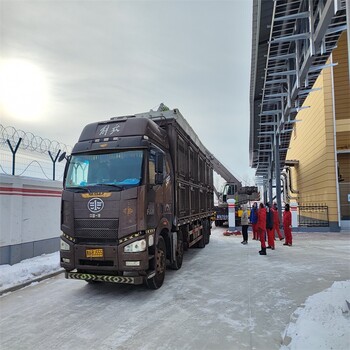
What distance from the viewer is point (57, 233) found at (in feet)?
33.3

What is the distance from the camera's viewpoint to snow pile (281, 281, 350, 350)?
380 cm

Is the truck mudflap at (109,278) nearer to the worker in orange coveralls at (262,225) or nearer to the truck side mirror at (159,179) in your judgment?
the truck side mirror at (159,179)

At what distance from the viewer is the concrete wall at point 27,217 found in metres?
7.99

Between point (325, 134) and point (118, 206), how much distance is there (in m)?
16.1

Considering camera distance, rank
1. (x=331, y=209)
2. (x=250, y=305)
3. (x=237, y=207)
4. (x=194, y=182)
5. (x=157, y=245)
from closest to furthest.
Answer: (x=250, y=305) → (x=157, y=245) → (x=194, y=182) → (x=331, y=209) → (x=237, y=207)

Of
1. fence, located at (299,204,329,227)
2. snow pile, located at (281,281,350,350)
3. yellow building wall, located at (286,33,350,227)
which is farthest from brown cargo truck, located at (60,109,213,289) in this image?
yellow building wall, located at (286,33,350,227)

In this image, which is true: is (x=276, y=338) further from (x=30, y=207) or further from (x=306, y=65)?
(x=306, y=65)

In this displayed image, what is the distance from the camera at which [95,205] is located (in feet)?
18.9

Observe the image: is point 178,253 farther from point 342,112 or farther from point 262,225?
point 342,112

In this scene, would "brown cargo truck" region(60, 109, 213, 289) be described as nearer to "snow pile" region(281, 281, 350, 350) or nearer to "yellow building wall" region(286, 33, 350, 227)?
"snow pile" region(281, 281, 350, 350)

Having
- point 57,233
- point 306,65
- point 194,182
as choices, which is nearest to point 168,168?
point 194,182

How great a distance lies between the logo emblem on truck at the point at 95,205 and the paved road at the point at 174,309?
1.71 m

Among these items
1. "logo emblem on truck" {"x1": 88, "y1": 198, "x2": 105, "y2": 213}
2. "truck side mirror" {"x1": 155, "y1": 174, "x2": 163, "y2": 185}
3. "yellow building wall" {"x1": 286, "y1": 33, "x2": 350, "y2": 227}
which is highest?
"yellow building wall" {"x1": 286, "y1": 33, "x2": 350, "y2": 227}

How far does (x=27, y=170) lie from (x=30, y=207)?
1086mm
